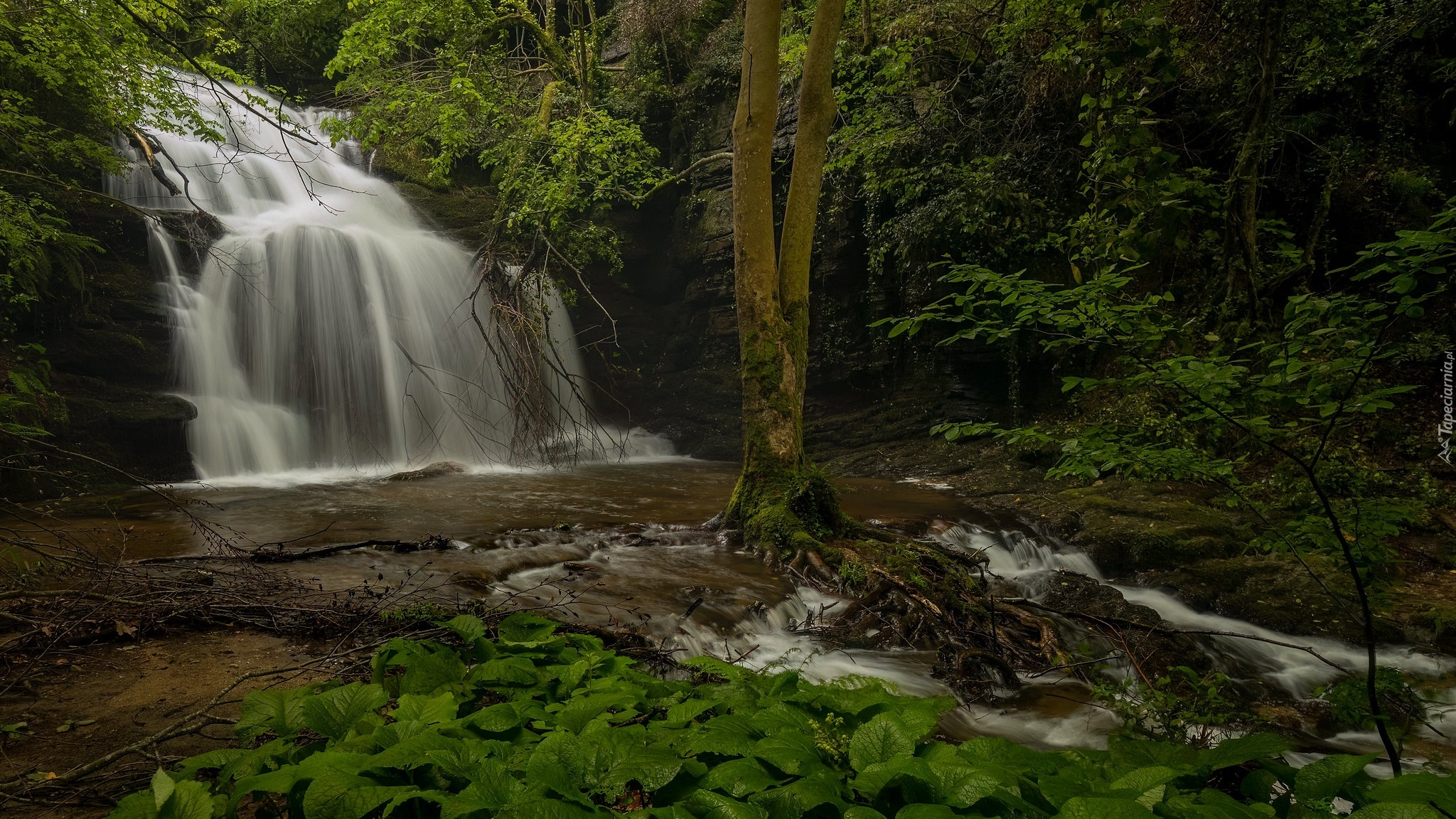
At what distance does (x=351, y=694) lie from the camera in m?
2.06

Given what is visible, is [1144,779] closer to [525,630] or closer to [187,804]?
[187,804]

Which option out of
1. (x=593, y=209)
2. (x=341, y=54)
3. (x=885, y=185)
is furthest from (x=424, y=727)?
(x=593, y=209)

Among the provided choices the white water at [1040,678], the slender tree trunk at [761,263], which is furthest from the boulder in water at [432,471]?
the white water at [1040,678]

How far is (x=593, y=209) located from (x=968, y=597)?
44.5 ft

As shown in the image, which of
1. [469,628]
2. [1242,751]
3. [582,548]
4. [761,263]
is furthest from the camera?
[761,263]

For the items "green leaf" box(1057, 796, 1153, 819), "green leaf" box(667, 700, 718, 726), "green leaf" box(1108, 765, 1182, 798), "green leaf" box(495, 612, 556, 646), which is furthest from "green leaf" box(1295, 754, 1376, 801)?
"green leaf" box(495, 612, 556, 646)

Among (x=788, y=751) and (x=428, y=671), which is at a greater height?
(x=788, y=751)

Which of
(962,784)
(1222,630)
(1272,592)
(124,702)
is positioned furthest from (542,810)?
(1272,592)

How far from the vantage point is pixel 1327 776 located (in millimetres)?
1732

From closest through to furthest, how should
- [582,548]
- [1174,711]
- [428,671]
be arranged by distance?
[428,671] < [1174,711] < [582,548]

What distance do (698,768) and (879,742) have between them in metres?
0.45

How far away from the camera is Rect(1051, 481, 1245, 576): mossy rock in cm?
714

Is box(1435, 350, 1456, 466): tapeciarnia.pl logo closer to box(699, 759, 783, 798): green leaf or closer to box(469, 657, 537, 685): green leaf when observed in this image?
box(699, 759, 783, 798): green leaf

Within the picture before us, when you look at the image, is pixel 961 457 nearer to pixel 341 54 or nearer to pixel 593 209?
pixel 593 209
